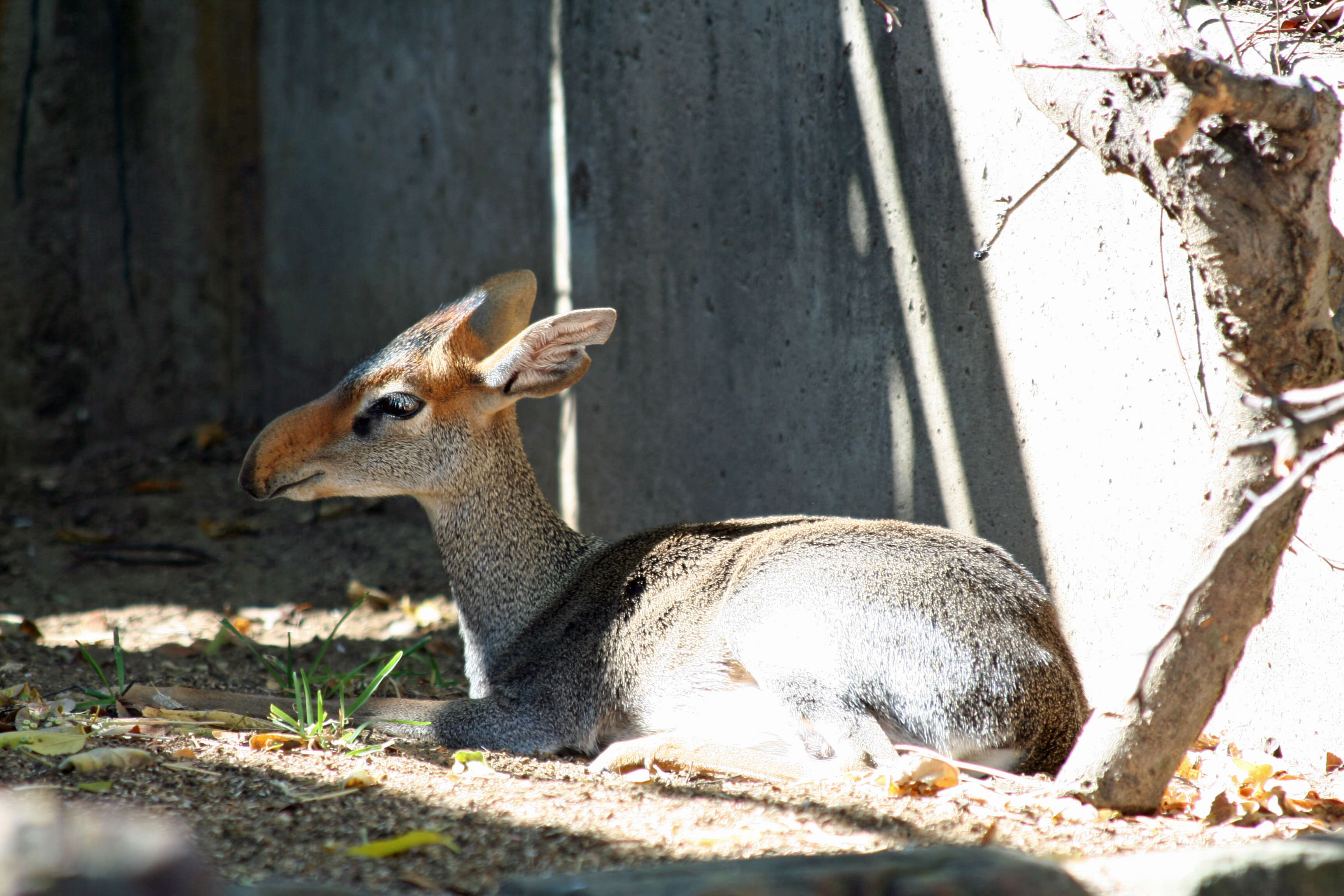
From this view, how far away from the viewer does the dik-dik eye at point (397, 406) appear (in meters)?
3.86

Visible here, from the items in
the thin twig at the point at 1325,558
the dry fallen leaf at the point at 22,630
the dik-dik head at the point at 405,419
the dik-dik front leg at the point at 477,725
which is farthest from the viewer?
the dry fallen leaf at the point at 22,630

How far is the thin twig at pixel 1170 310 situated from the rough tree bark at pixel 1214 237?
0.31 meters

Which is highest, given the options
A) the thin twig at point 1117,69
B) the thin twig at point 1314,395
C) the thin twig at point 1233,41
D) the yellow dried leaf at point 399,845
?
the thin twig at point 1233,41

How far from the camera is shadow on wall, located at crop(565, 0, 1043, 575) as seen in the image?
3.86 m

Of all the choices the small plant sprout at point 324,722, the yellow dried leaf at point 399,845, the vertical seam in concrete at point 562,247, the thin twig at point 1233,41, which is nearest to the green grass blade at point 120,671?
the small plant sprout at point 324,722

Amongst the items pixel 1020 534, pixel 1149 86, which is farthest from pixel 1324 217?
pixel 1020 534

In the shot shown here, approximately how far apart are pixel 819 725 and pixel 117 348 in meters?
5.96

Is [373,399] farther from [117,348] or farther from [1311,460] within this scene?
[117,348]

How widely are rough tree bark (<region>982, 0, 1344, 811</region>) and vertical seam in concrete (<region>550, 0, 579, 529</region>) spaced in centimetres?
303

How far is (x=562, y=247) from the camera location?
557 cm

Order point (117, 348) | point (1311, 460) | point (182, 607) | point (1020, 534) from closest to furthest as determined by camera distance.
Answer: point (1311, 460) → point (1020, 534) → point (182, 607) → point (117, 348)

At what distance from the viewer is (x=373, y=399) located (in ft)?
12.7

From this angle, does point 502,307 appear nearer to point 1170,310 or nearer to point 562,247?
point 562,247

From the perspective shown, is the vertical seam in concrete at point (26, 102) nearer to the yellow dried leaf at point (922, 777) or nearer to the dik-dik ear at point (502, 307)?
the dik-dik ear at point (502, 307)
